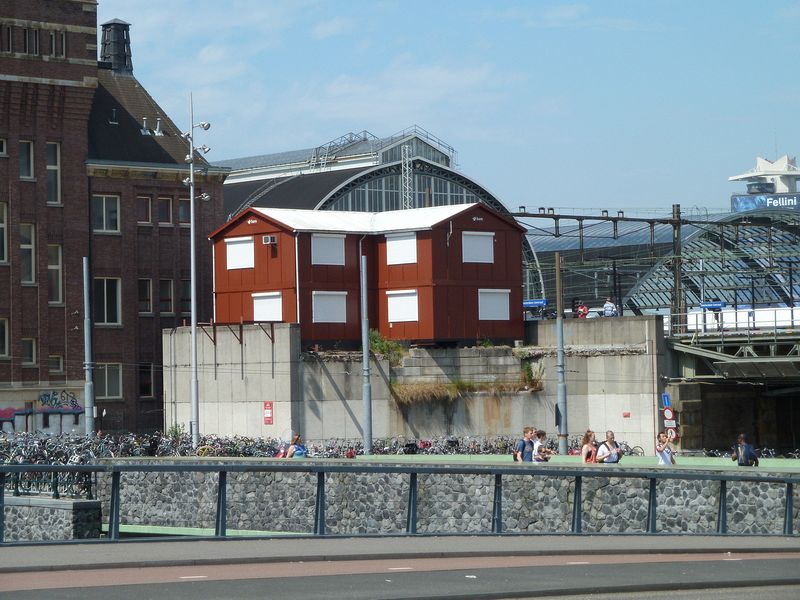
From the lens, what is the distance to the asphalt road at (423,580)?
1478cm

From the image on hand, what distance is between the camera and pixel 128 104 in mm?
72312

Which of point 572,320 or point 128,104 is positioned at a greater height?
point 128,104

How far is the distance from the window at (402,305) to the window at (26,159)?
1675 cm

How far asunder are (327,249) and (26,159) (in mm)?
14636

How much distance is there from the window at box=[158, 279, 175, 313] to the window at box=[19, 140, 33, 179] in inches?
317

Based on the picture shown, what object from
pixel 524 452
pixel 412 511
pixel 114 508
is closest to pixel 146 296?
pixel 524 452

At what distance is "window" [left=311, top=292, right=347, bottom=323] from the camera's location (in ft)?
191

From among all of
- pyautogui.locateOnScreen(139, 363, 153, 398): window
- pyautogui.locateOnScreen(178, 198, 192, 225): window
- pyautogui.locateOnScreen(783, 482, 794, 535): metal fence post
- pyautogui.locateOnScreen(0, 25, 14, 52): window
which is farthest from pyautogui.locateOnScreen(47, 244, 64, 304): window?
pyautogui.locateOnScreen(783, 482, 794, 535): metal fence post

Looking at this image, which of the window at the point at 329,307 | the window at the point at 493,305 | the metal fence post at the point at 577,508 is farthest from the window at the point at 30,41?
the metal fence post at the point at 577,508

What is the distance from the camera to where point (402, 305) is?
5975 cm

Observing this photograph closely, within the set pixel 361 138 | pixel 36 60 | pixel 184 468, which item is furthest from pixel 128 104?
pixel 184 468

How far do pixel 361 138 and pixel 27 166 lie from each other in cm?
4214

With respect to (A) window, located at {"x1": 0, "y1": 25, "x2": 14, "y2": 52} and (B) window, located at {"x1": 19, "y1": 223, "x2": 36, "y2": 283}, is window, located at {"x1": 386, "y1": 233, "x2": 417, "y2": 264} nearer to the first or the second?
(B) window, located at {"x1": 19, "y1": 223, "x2": 36, "y2": 283}

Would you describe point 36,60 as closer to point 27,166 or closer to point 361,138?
point 27,166
